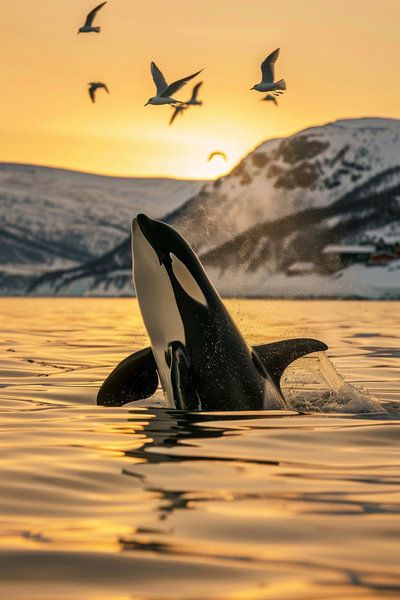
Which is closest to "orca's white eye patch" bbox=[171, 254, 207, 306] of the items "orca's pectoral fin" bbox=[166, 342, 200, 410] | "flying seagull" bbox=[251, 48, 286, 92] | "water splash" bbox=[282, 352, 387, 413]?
"orca's pectoral fin" bbox=[166, 342, 200, 410]

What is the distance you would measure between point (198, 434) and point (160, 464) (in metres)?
2.18

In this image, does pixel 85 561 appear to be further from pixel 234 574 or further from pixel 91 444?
pixel 91 444

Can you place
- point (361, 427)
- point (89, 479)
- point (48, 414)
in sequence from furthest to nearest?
point (48, 414) < point (361, 427) < point (89, 479)

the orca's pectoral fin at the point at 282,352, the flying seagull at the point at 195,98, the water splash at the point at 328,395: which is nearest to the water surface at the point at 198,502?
the water splash at the point at 328,395

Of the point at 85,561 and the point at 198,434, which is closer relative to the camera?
the point at 85,561

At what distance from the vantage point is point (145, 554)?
688 cm

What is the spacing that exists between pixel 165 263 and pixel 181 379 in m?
1.59

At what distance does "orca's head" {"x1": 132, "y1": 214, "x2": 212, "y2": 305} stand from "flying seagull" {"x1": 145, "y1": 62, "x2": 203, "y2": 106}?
19.1 meters

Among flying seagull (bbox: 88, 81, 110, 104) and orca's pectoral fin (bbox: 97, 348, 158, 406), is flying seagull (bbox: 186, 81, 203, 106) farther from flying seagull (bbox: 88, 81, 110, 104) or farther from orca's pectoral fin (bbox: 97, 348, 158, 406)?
orca's pectoral fin (bbox: 97, 348, 158, 406)

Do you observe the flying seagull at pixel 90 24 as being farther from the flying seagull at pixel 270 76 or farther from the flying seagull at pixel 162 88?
the flying seagull at pixel 270 76

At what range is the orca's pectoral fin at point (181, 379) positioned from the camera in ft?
45.3

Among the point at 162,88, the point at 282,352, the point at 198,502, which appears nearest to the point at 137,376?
the point at 282,352

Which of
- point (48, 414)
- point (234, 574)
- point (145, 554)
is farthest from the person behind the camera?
point (48, 414)

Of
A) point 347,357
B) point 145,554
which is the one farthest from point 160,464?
point 347,357
